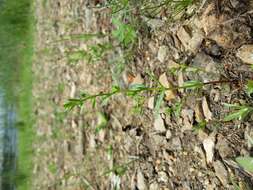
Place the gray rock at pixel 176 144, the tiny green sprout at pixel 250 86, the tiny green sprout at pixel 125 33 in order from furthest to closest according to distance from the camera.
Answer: the tiny green sprout at pixel 125 33 < the gray rock at pixel 176 144 < the tiny green sprout at pixel 250 86

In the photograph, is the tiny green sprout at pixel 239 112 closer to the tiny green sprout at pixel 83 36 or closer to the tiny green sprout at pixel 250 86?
the tiny green sprout at pixel 250 86

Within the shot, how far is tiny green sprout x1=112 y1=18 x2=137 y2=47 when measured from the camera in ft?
7.47

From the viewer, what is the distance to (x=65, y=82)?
3283 millimetres

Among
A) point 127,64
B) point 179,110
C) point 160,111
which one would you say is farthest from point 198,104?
point 127,64

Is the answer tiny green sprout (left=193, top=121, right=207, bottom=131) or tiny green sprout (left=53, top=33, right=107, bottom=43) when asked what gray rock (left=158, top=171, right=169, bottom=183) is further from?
tiny green sprout (left=53, top=33, right=107, bottom=43)

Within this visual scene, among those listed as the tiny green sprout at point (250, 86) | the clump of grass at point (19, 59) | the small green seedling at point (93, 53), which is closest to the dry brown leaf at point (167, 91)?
the tiny green sprout at point (250, 86)

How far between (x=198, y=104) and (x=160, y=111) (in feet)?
0.83

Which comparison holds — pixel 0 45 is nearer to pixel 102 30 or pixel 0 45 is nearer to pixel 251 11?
pixel 102 30

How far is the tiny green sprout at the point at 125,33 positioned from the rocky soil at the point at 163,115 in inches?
2.2

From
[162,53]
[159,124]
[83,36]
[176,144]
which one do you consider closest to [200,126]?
[176,144]

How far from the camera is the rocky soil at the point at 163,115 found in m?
1.64

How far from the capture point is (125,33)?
7.60ft

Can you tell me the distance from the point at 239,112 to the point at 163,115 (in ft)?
1.66

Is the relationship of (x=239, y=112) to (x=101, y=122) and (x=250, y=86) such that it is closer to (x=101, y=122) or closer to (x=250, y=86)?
(x=250, y=86)
